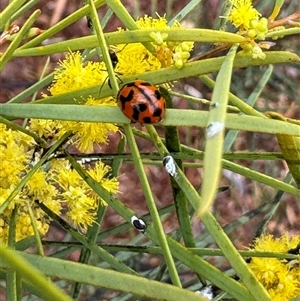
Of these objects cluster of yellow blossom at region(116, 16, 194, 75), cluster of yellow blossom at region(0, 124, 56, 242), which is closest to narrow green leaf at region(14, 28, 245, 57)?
cluster of yellow blossom at region(116, 16, 194, 75)

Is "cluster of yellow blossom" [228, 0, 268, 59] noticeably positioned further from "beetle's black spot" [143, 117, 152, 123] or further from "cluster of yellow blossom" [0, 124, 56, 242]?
"cluster of yellow blossom" [0, 124, 56, 242]

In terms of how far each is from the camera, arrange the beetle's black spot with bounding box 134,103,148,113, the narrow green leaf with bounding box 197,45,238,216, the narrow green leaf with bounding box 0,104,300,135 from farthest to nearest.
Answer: the beetle's black spot with bounding box 134,103,148,113 → the narrow green leaf with bounding box 0,104,300,135 → the narrow green leaf with bounding box 197,45,238,216

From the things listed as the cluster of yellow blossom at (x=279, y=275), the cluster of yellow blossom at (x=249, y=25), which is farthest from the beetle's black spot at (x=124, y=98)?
the cluster of yellow blossom at (x=279, y=275)

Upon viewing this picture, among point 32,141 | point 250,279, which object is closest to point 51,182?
point 32,141

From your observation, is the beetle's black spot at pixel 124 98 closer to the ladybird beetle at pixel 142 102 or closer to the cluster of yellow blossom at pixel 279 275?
the ladybird beetle at pixel 142 102

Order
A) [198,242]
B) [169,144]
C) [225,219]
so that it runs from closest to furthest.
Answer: [169,144] < [198,242] < [225,219]

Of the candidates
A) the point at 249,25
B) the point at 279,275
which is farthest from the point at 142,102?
the point at 279,275

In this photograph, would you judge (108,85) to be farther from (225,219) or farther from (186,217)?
(225,219)

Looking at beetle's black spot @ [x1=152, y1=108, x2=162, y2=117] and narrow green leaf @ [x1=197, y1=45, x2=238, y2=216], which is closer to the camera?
narrow green leaf @ [x1=197, y1=45, x2=238, y2=216]

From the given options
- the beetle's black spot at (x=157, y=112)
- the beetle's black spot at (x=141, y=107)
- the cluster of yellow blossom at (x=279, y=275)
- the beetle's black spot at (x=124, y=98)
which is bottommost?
the cluster of yellow blossom at (x=279, y=275)
